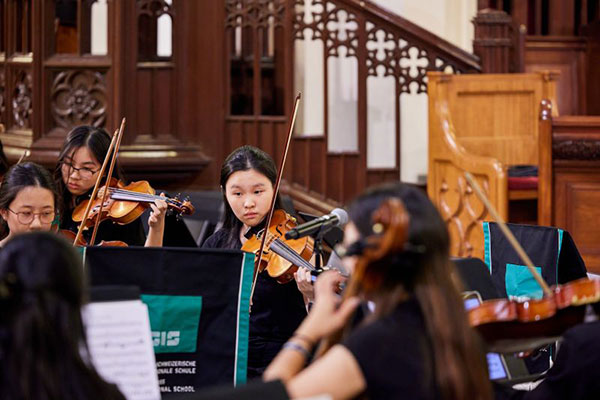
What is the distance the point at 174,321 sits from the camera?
10.00 feet

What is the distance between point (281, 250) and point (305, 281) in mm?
227

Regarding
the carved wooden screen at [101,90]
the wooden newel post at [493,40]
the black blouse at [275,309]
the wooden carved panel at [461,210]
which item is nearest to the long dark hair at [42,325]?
the black blouse at [275,309]

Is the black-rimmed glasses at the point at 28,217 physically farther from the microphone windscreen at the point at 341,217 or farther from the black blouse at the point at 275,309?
the microphone windscreen at the point at 341,217

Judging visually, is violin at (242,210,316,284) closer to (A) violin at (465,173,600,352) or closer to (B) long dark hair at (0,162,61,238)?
(B) long dark hair at (0,162,61,238)

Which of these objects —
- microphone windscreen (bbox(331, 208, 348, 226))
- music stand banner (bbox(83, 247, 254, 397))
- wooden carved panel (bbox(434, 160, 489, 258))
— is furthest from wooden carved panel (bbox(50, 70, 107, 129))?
microphone windscreen (bbox(331, 208, 348, 226))

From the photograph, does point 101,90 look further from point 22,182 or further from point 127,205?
point 22,182

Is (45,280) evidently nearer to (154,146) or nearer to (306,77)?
(154,146)

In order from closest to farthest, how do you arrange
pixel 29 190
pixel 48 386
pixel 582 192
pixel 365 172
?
pixel 48 386 < pixel 29 190 < pixel 582 192 < pixel 365 172

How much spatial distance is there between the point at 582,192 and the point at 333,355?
11.6 ft

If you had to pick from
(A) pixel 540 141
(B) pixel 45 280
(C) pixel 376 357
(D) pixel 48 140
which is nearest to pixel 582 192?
(A) pixel 540 141

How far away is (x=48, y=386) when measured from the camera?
6.63 ft

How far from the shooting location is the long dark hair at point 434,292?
215 cm

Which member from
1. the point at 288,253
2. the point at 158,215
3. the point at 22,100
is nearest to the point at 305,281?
the point at 288,253

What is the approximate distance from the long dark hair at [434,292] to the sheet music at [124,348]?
61 centimetres
